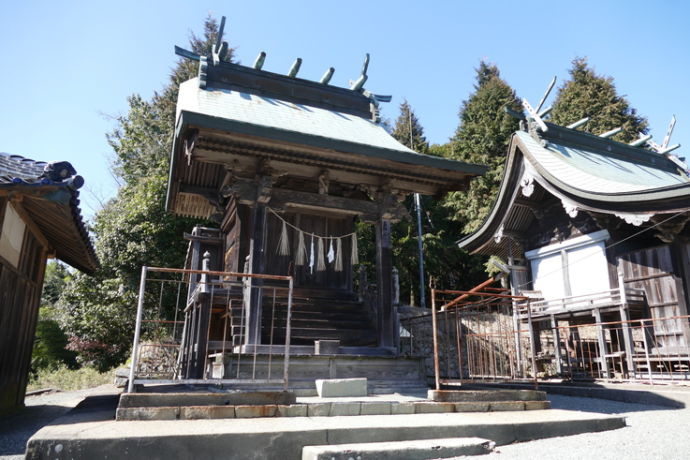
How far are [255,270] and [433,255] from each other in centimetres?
1880

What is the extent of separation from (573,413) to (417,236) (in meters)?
20.2

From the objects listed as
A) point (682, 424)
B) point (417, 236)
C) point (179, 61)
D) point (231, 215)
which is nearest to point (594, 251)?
point (682, 424)

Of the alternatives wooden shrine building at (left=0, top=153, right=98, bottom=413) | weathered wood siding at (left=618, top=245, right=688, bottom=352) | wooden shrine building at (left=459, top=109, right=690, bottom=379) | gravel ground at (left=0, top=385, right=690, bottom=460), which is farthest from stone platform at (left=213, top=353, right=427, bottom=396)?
weathered wood siding at (left=618, top=245, right=688, bottom=352)

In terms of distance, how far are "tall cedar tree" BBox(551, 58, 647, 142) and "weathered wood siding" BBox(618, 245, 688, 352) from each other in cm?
1787

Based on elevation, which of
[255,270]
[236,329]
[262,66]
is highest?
[262,66]

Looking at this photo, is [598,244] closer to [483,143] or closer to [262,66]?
[262,66]

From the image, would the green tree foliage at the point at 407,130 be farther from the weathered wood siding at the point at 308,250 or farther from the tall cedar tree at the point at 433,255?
the weathered wood siding at the point at 308,250

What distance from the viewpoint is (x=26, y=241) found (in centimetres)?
843

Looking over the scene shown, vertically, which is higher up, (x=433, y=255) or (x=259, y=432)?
(x=433, y=255)

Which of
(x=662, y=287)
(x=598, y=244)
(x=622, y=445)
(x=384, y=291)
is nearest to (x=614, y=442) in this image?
(x=622, y=445)

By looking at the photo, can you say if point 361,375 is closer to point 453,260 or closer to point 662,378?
point 662,378

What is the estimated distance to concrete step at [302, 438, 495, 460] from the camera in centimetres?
404

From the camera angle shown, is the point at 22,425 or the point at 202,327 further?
the point at 202,327

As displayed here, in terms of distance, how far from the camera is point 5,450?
5.50 metres
